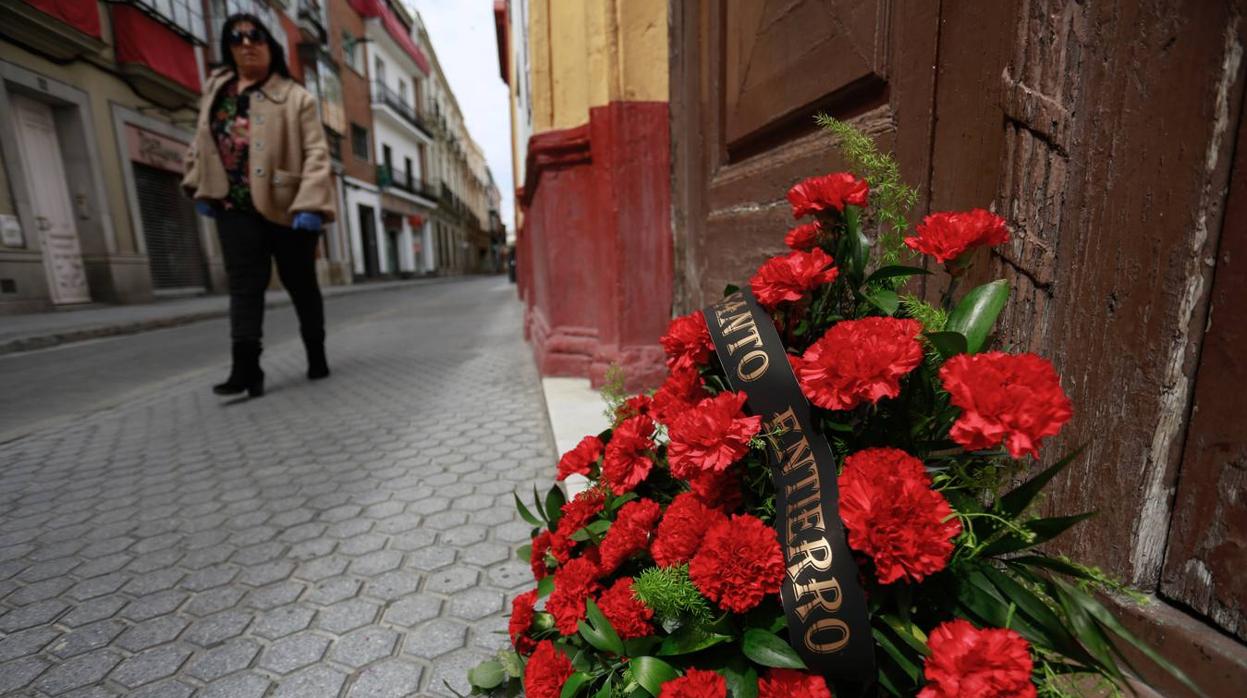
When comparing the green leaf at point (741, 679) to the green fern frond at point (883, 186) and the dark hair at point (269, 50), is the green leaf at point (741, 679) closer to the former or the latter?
the green fern frond at point (883, 186)

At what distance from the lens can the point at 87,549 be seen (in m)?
1.76

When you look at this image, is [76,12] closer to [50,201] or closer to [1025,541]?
[50,201]

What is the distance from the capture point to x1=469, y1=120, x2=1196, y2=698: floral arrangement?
2.02 feet

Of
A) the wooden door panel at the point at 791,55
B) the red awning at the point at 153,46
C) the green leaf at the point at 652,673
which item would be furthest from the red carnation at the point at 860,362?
the red awning at the point at 153,46

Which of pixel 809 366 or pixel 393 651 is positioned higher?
pixel 809 366

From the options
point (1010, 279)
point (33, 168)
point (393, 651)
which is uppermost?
point (33, 168)

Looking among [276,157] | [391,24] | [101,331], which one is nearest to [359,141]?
[391,24]

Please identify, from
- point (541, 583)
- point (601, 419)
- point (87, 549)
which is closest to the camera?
point (541, 583)

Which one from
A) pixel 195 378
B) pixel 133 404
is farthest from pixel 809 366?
pixel 195 378

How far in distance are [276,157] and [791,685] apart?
12.7 feet

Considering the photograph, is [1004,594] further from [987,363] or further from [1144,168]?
[1144,168]

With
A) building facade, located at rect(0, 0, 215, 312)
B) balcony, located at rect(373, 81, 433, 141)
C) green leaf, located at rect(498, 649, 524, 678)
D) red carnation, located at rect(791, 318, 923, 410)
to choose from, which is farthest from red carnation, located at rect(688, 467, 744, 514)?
balcony, located at rect(373, 81, 433, 141)

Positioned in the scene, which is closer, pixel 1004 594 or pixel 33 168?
pixel 1004 594

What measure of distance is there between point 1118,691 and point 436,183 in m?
37.8
